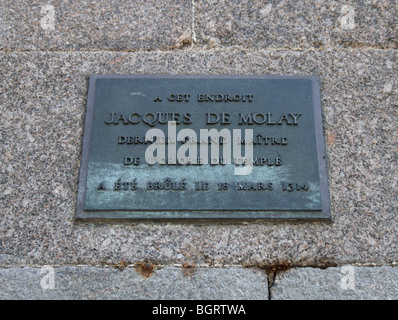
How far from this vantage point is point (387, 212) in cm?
242

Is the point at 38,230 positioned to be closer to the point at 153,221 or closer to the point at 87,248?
the point at 87,248

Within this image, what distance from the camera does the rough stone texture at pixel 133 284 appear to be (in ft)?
7.47

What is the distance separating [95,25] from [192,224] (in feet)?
5.12

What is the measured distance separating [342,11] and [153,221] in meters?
1.97

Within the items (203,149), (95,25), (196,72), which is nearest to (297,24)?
(196,72)

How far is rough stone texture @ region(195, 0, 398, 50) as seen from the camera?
9.30ft

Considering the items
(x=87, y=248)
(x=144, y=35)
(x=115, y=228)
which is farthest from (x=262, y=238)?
(x=144, y=35)

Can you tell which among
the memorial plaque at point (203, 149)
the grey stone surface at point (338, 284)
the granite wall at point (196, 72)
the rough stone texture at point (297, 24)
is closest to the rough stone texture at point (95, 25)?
the granite wall at point (196, 72)

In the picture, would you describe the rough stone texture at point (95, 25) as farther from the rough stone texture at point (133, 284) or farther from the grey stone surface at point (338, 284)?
the grey stone surface at point (338, 284)

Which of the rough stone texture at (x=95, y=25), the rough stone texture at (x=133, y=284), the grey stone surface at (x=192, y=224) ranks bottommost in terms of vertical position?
the rough stone texture at (x=133, y=284)

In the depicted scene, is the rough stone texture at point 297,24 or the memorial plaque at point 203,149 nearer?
the memorial plaque at point 203,149

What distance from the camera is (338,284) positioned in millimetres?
2273

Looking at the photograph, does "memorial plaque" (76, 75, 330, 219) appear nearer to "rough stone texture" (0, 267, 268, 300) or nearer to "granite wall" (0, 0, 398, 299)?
"granite wall" (0, 0, 398, 299)

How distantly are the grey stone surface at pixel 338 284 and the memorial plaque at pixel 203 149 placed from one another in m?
0.33
